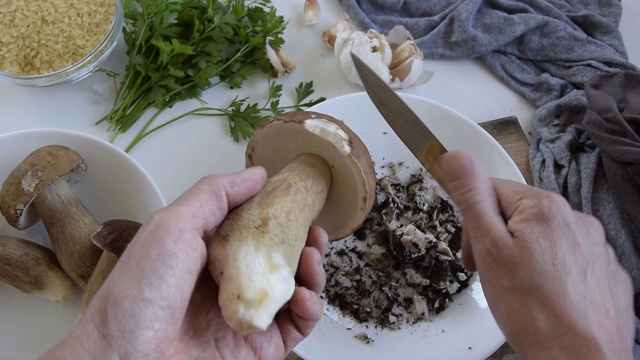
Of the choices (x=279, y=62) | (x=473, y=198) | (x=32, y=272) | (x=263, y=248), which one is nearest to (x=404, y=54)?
(x=279, y=62)

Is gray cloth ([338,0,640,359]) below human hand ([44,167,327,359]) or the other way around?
below

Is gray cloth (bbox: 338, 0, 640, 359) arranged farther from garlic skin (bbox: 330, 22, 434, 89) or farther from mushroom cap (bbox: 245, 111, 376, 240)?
mushroom cap (bbox: 245, 111, 376, 240)

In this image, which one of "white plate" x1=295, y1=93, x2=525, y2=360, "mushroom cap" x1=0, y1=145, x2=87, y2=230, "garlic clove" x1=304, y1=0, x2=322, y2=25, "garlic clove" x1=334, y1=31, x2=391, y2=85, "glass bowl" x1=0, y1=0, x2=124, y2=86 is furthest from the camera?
"garlic clove" x1=304, y1=0, x2=322, y2=25

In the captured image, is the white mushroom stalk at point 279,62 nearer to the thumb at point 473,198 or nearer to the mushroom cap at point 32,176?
the mushroom cap at point 32,176

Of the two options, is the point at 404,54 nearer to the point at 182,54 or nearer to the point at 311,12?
the point at 311,12

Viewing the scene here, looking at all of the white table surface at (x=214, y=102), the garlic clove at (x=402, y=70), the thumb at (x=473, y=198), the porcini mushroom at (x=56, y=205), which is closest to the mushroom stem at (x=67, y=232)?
the porcini mushroom at (x=56, y=205)

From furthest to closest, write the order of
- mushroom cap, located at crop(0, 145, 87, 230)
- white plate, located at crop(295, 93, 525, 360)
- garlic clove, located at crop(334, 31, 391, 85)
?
garlic clove, located at crop(334, 31, 391, 85)
white plate, located at crop(295, 93, 525, 360)
mushroom cap, located at crop(0, 145, 87, 230)

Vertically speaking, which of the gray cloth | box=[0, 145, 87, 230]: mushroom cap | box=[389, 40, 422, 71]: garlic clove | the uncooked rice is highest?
the uncooked rice

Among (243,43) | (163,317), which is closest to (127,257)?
(163,317)

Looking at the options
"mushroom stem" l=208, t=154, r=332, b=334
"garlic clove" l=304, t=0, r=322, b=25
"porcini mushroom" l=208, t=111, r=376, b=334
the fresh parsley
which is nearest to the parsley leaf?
the fresh parsley
